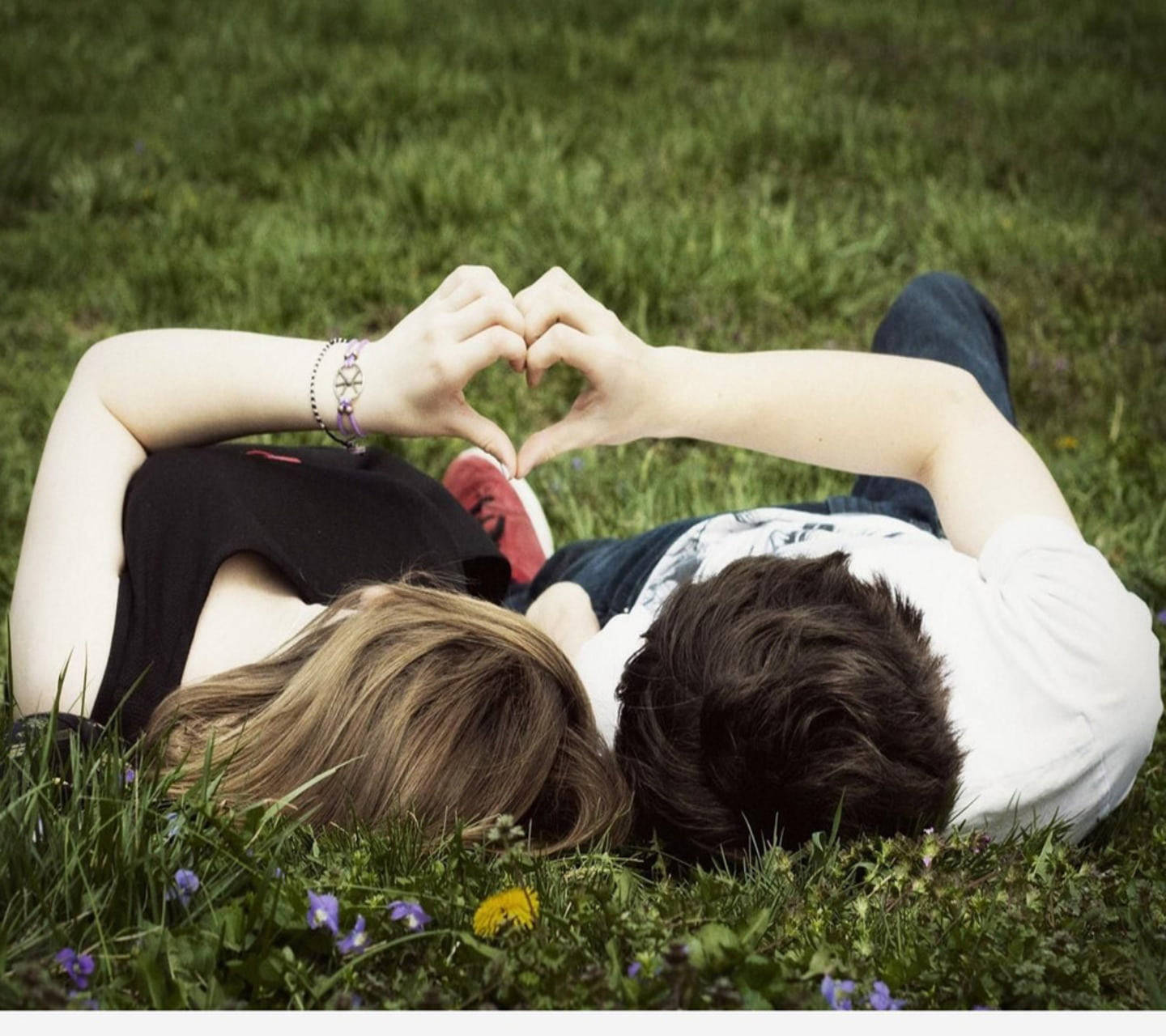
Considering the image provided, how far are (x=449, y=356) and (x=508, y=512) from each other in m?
1.10

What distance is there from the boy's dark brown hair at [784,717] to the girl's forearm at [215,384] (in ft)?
2.15

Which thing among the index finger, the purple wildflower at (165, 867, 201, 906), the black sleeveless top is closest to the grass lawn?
the purple wildflower at (165, 867, 201, 906)

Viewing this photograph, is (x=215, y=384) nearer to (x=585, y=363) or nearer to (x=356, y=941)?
(x=585, y=363)

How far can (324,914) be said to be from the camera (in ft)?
4.57

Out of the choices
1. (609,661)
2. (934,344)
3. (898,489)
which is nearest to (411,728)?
(609,661)

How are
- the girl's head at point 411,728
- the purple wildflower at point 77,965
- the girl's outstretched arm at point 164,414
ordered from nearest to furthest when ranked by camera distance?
the purple wildflower at point 77,965 < the girl's head at point 411,728 < the girl's outstretched arm at point 164,414

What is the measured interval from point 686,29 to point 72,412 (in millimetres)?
4325

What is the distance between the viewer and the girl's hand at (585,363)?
1.96m

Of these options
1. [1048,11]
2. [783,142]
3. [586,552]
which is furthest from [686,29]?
[586,552]

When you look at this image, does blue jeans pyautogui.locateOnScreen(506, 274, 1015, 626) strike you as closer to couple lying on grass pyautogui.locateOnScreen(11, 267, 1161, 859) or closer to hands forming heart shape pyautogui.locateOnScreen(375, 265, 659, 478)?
couple lying on grass pyautogui.locateOnScreen(11, 267, 1161, 859)

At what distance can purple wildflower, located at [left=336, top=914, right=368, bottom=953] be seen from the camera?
4.56 ft

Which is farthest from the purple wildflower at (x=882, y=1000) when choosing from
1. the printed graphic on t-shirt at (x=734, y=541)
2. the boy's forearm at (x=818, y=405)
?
the boy's forearm at (x=818, y=405)

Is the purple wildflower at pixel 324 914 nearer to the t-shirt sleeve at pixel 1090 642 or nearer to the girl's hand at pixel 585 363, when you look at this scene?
the girl's hand at pixel 585 363

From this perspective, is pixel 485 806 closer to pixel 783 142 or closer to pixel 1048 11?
pixel 783 142
